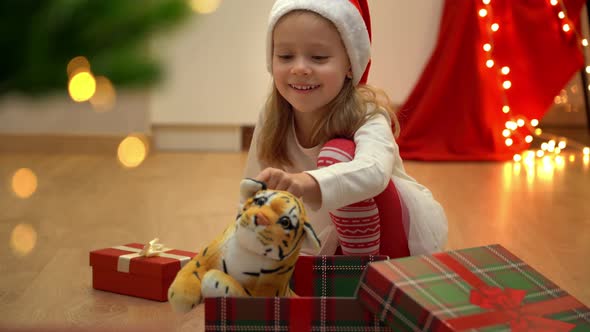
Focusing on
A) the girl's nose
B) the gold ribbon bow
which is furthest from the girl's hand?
the gold ribbon bow

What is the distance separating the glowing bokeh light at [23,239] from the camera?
155 cm

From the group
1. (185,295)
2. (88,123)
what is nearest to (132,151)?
(88,123)

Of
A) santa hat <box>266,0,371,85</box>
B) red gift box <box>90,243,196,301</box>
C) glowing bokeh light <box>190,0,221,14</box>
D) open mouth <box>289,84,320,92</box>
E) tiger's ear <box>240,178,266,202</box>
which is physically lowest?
red gift box <box>90,243,196,301</box>

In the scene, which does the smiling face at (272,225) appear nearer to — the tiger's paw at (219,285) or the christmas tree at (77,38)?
the tiger's paw at (219,285)

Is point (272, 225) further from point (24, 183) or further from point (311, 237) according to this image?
point (24, 183)

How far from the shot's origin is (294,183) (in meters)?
1.00

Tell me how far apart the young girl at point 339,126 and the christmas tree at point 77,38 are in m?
0.76

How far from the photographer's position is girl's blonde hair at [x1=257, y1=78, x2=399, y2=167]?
1280mm

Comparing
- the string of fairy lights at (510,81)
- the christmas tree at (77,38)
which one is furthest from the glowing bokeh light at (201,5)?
the string of fairy lights at (510,81)

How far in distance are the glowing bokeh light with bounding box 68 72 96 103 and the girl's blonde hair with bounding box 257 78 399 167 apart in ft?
3.01

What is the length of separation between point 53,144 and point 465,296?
→ 212 cm

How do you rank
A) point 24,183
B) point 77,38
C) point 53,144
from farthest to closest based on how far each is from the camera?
1. point 53,144
2. point 24,183
3. point 77,38

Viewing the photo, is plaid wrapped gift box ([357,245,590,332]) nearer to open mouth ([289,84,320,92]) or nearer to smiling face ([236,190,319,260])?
smiling face ([236,190,319,260])

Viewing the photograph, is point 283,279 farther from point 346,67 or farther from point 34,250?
point 34,250
